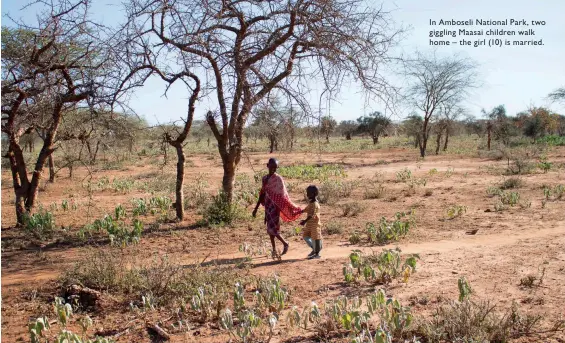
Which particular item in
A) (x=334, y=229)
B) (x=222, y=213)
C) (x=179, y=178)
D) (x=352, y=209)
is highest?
(x=179, y=178)

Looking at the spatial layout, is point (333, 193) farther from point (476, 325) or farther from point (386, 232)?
point (476, 325)

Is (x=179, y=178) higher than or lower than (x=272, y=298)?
higher

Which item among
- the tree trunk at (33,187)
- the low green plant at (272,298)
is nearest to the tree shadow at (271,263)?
the low green plant at (272,298)

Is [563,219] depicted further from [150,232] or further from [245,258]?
[150,232]

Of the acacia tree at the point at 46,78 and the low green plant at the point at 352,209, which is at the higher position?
the acacia tree at the point at 46,78

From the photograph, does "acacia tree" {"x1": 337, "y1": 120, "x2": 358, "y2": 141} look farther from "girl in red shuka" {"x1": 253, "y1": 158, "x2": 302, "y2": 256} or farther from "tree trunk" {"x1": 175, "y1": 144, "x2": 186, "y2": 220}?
"girl in red shuka" {"x1": 253, "y1": 158, "x2": 302, "y2": 256}

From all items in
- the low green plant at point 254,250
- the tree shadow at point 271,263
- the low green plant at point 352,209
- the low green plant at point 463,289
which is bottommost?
the tree shadow at point 271,263

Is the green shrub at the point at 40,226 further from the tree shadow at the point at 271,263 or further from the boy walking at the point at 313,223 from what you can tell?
the boy walking at the point at 313,223

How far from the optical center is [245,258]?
6.40 m

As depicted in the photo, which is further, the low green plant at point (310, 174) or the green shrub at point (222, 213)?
the low green plant at point (310, 174)

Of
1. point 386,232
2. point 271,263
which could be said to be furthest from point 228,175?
point 386,232

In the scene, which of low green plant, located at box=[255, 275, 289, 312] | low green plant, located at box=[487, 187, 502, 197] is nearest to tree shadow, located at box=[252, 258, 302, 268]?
low green plant, located at box=[255, 275, 289, 312]

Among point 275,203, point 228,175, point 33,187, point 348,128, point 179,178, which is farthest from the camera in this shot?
point 348,128

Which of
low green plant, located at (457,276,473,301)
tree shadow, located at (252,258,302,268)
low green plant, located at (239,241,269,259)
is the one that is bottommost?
tree shadow, located at (252,258,302,268)
